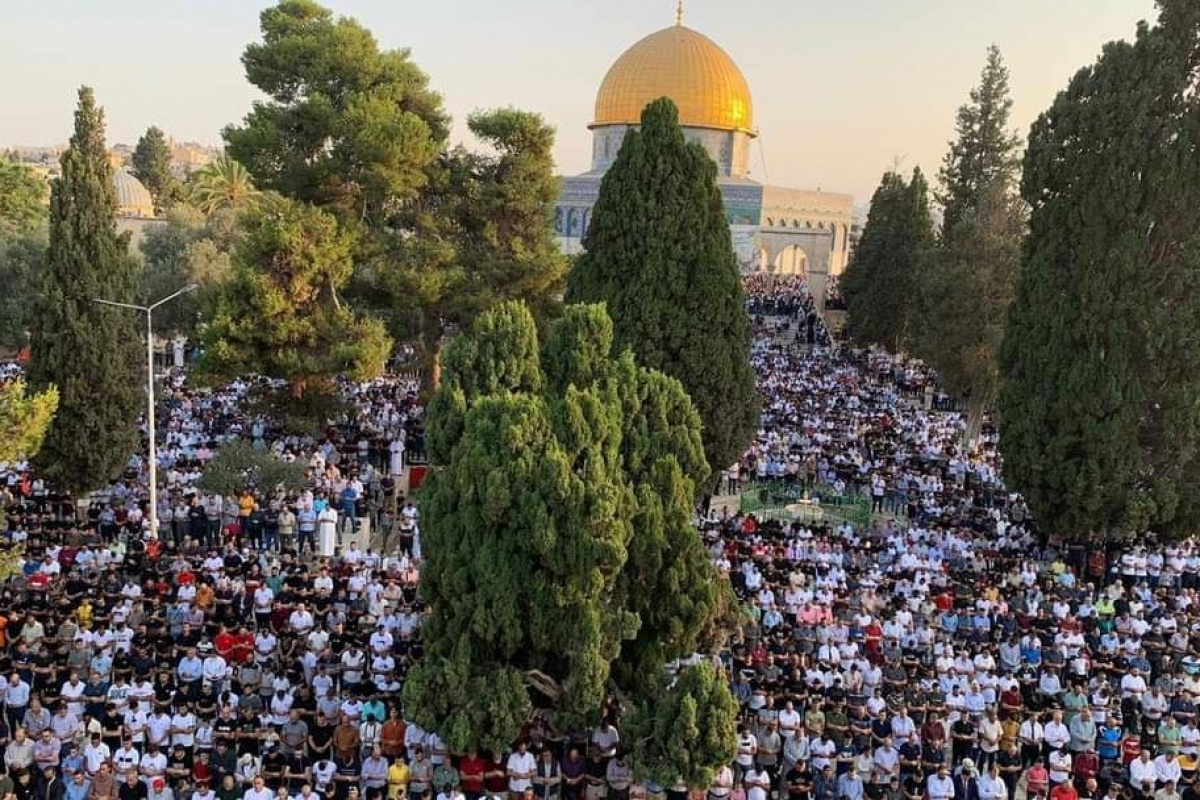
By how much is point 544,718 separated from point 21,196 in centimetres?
4533

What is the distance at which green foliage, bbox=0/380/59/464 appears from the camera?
31.0 ft

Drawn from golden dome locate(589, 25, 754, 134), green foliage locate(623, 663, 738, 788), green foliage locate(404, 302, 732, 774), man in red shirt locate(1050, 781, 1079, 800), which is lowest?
man in red shirt locate(1050, 781, 1079, 800)

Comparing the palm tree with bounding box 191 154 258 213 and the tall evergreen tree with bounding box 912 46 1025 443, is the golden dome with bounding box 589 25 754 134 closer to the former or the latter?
the palm tree with bounding box 191 154 258 213

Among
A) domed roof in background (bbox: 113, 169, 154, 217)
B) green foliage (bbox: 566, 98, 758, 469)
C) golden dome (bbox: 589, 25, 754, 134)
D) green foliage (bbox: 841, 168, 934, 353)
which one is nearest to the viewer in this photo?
green foliage (bbox: 566, 98, 758, 469)

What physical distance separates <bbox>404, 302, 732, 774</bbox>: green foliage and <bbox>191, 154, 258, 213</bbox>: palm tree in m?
40.9

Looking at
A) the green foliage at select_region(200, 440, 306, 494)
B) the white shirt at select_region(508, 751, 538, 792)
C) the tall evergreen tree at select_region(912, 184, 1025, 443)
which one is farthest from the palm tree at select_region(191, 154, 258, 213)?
the white shirt at select_region(508, 751, 538, 792)

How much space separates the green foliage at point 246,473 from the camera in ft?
55.1

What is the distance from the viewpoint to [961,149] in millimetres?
33469

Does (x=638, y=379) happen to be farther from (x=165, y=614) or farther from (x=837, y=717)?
(x=165, y=614)

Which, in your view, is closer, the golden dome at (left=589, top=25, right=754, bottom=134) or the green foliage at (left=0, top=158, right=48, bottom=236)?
the green foliage at (left=0, top=158, right=48, bottom=236)

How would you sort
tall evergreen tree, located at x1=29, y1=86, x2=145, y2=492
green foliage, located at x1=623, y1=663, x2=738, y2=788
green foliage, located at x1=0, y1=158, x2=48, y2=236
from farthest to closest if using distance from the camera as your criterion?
green foliage, located at x1=0, y1=158, x2=48, y2=236 < tall evergreen tree, located at x1=29, y1=86, x2=145, y2=492 < green foliage, located at x1=623, y1=663, x2=738, y2=788

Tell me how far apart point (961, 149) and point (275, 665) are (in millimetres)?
29795

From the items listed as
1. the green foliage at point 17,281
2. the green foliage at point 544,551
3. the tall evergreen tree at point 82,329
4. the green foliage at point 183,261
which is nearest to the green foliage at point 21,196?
the green foliage at point 183,261

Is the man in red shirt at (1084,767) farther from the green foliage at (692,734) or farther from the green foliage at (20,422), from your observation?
the green foliage at (20,422)
